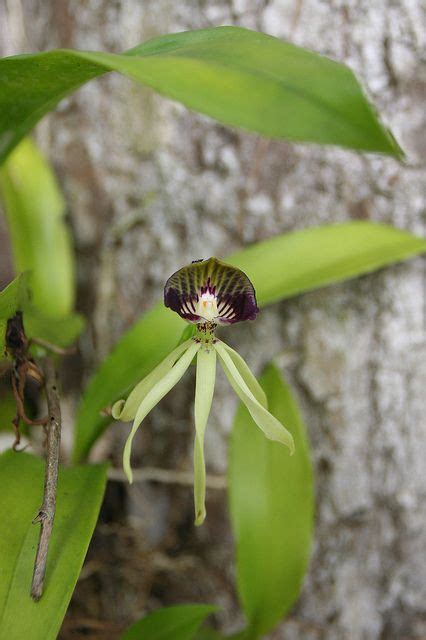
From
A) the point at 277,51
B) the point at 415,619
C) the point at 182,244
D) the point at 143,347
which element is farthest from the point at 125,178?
the point at 415,619

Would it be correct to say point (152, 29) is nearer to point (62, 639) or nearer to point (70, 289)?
point (70, 289)

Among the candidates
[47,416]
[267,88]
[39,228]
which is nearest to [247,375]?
[47,416]

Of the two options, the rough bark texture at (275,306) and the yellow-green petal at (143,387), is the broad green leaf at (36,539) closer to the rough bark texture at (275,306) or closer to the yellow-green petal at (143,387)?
the yellow-green petal at (143,387)

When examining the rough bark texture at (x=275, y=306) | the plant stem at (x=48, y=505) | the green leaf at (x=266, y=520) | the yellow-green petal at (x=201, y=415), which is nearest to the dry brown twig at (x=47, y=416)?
the plant stem at (x=48, y=505)

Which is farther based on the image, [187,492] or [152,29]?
[187,492]

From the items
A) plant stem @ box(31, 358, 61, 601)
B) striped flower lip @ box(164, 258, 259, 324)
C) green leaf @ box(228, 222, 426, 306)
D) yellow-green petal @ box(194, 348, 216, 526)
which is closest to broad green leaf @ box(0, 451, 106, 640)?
plant stem @ box(31, 358, 61, 601)

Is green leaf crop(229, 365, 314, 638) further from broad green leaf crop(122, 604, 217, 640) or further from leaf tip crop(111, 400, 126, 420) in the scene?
leaf tip crop(111, 400, 126, 420)
